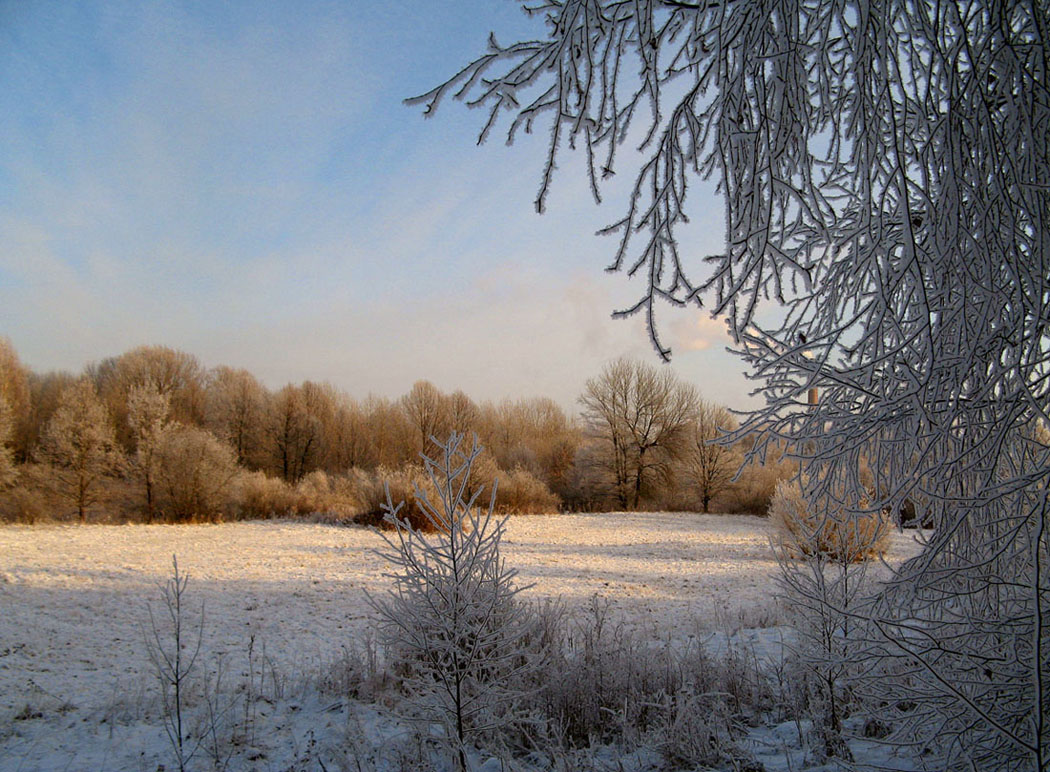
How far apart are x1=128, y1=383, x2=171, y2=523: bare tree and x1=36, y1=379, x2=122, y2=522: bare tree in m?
1.11

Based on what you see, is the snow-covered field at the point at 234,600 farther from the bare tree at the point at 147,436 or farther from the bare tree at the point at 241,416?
the bare tree at the point at 241,416

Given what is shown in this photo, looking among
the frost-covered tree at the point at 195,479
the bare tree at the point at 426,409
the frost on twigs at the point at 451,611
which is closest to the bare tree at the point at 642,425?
the bare tree at the point at 426,409

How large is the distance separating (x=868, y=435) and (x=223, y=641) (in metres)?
6.86

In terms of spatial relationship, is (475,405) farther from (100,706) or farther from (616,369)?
(100,706)

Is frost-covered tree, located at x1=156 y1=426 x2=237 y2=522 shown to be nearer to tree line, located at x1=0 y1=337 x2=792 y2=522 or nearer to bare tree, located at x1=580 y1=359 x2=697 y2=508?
tree line, located at x1=0 y1=337 x2=792 y2=522

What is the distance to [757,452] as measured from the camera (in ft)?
7.89

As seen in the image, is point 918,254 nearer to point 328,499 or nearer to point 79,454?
point 328,499

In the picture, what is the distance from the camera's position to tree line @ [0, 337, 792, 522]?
21.6 metres

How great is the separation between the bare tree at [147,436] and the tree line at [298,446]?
0.26ft

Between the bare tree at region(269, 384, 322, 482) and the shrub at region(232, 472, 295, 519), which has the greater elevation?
the bare tree at region(269, 384, 322, 482)

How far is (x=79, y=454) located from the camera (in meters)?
22.7

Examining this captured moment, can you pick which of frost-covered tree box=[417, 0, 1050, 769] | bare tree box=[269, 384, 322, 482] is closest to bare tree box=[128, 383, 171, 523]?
bare tree box=[269, 384, 322, 482]

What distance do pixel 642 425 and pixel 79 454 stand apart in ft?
85.9

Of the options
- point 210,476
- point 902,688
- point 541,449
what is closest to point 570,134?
point 902,688
